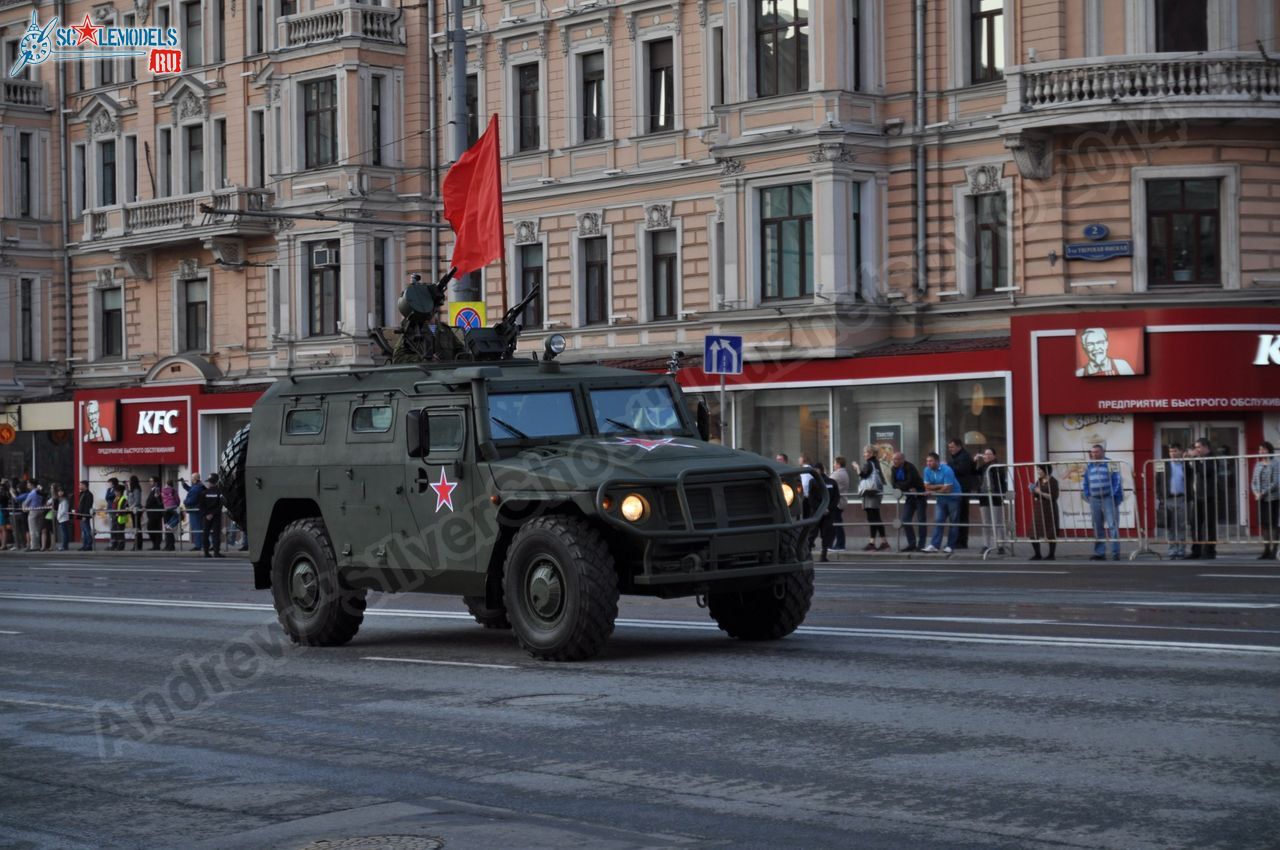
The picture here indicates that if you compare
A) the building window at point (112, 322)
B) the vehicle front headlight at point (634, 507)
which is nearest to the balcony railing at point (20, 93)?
the building window at point (112, 322)

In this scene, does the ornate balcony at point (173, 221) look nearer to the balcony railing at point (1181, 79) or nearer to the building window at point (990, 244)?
the building window at point (990, 244)

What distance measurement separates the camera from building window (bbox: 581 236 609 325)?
4359 cm

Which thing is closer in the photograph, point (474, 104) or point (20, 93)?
point (474, 104)

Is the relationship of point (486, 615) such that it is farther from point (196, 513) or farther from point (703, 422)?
point (196, 513)

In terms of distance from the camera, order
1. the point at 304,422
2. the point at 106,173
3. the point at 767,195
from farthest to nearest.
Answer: the point at 106,173, the point at 767,195, the point at 304,422

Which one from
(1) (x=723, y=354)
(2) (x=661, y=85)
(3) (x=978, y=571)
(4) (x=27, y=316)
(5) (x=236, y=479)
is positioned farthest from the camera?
(4) (x=27, y=316)

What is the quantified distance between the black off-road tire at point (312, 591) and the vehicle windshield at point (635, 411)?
2.63 metres

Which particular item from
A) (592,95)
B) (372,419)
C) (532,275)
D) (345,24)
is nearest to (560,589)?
(372,419)

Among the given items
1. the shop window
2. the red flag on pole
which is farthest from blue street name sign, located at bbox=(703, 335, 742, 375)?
the shop window

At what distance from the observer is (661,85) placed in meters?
41.9

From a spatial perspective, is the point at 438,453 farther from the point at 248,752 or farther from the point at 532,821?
the point at 532,821

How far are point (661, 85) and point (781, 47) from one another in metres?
4.48

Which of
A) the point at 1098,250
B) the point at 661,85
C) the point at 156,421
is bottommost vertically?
the point at 156,421

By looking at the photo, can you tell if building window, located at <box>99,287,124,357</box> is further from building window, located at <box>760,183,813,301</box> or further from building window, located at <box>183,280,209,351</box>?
building window, located at <box>760,183,813,301</box>
